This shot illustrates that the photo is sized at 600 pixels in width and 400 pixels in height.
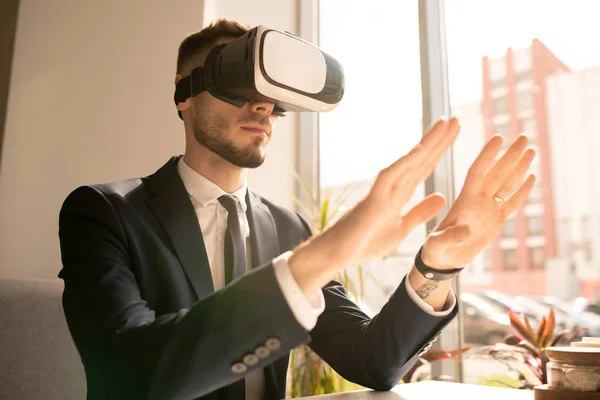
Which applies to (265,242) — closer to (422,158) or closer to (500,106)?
(422,158)

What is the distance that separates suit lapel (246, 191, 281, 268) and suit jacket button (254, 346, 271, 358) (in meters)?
0.75

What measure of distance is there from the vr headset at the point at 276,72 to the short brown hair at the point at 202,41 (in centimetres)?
27

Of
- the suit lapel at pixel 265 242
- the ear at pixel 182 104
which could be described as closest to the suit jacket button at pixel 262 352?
the suit lapel at pixel 265 242

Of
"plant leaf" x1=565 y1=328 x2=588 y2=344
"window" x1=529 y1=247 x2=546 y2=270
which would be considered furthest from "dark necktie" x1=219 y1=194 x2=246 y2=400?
"window" x1=529 y1=247 x2=546 y2=270

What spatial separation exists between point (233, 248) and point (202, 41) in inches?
26.2

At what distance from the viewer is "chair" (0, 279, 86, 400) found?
1392 mm

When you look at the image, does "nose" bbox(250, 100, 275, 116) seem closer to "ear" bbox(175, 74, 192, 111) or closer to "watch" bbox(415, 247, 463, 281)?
"ear" bbox(175, 74, 192, 111)

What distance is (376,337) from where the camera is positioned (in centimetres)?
120

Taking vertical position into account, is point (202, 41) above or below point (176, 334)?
above

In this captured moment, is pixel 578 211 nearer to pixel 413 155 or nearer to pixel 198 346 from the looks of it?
pixel 413 155

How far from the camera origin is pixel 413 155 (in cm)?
73

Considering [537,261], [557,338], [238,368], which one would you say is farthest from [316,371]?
[537,261]

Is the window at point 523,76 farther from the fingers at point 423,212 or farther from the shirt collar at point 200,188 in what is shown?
the fingers at point 423,212

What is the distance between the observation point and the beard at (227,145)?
1411 millimetres
